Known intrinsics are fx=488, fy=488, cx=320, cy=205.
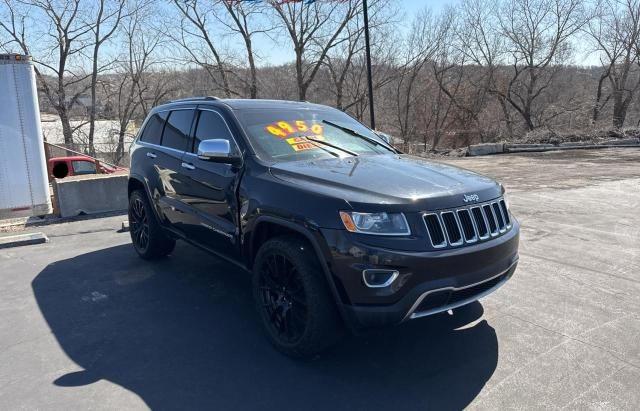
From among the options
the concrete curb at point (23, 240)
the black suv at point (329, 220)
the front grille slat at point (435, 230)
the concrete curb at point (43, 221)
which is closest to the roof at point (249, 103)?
the black suv at point (329, 220)

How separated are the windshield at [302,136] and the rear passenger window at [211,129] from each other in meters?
0.17

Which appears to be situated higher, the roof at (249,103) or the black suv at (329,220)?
the roof at (249,103)

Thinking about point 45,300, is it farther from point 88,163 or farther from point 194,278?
point 88,163

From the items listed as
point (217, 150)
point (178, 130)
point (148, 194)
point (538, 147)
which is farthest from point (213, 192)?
point (538, 147)

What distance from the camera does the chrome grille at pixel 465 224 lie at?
3.07 metres

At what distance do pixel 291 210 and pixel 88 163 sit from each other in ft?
40.8

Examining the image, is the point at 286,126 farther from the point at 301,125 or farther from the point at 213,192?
the point at 213,192

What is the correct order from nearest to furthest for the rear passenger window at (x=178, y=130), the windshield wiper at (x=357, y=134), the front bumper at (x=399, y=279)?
the front bumper at (x=399, y=279) < the windshield wiper at (x=357, y=134) < the rear passenger window at (x=178, y=130)

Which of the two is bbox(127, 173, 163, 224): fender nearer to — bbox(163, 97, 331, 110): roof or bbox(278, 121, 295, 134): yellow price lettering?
bbox(163, 97, 331, 110): roof

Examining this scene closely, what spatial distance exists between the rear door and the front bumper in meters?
1.25

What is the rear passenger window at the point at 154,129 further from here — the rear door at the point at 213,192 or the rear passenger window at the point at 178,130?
the rear door at the point at 213,192

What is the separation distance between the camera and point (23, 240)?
7148 mm

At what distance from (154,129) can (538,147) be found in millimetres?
17203

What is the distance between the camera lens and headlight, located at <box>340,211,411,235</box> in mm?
3018
